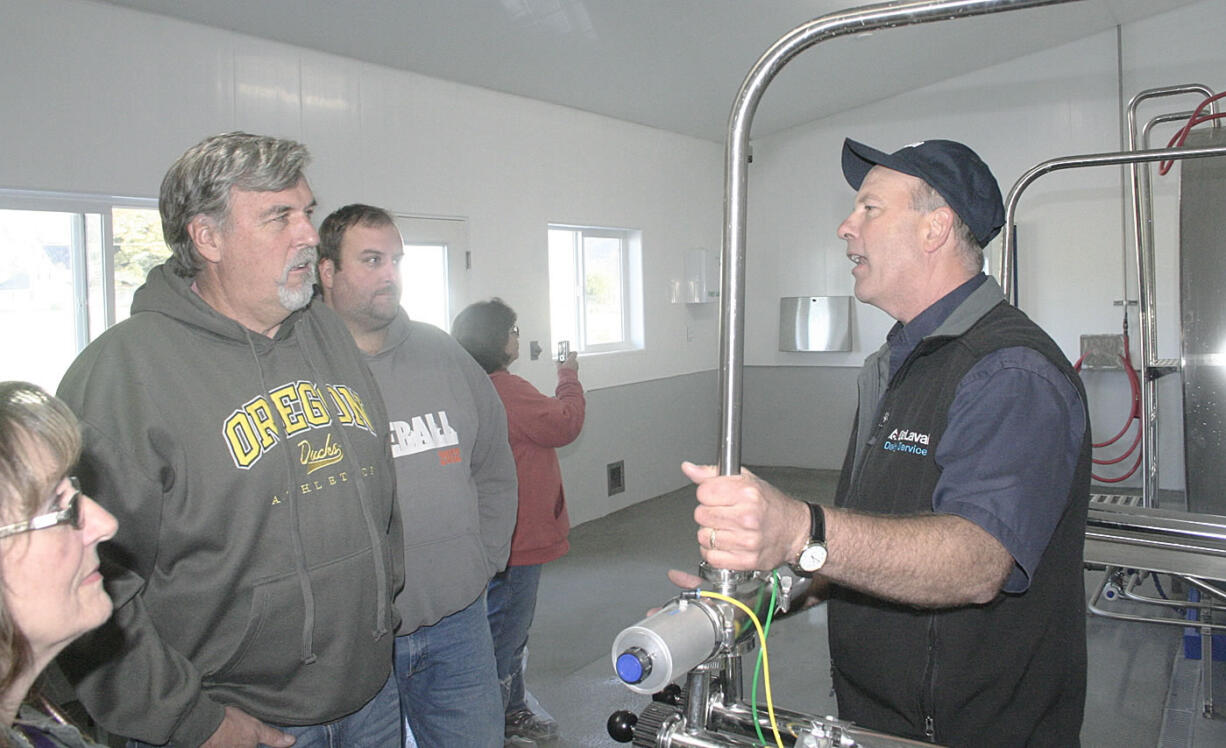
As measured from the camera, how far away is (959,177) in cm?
137

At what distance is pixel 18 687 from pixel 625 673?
2.07ft

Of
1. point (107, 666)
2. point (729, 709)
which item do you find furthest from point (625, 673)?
point (107, 666)

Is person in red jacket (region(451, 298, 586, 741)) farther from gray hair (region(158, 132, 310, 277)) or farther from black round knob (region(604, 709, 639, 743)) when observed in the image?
black round knob (region(604, 709, 639, 743))

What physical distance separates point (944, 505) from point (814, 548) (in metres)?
0.25

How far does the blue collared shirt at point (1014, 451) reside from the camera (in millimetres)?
1066

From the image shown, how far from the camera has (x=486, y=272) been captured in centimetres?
487

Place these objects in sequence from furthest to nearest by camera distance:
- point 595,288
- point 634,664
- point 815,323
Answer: point 815,323 → point 595,288 → point 634,664

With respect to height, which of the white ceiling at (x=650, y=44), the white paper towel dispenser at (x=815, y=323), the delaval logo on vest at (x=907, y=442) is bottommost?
the delaval logo on vest at (x=907, y=442)

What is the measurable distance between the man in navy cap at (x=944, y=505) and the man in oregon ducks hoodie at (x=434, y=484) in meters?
0.82

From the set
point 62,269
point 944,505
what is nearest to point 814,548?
point 944,505

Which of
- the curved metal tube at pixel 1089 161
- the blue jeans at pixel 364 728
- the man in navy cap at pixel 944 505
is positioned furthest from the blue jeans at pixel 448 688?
the curved metal tube at pixel 1089 161

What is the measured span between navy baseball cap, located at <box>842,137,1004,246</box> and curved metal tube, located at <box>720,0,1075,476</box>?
499mm

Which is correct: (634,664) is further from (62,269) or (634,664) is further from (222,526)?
(62,269)

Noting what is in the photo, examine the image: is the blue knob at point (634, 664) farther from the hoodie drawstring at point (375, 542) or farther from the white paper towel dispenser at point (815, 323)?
the white paper towel dispenser at point (815, 323)
